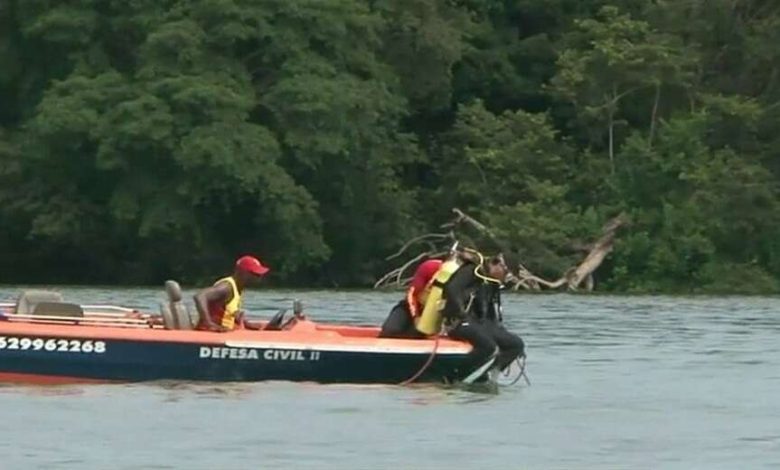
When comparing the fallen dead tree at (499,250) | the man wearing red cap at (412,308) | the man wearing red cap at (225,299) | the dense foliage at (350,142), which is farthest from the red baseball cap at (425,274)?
the dense foliage at (350,142)

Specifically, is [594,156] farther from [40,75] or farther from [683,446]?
[683,446]

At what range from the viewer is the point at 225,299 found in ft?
85.9

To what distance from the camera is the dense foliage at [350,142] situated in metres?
55.2

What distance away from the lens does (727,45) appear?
58281 millimetres

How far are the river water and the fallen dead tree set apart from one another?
2110 centimetres

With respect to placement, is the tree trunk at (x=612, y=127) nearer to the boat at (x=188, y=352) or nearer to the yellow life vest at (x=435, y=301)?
the yellow life vest at (x=435, y=301)

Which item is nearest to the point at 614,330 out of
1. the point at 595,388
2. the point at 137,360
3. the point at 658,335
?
the point at 658,335

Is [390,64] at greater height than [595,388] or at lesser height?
greater

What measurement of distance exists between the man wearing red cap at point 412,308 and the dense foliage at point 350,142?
2756 cm

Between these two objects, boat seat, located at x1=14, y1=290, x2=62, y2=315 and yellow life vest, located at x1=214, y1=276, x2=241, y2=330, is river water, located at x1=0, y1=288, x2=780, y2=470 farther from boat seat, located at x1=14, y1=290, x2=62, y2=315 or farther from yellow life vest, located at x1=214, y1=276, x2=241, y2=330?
boat seat, located at x1=14, y1=290, x2=62, y2=315

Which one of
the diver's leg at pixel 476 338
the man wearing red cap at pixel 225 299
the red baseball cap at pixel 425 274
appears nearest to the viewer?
the man wearing red cap at pixel 225 299

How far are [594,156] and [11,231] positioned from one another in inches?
496

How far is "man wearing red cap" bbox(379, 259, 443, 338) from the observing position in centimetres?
2678

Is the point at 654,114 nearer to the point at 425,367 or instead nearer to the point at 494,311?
the point at 494,311
